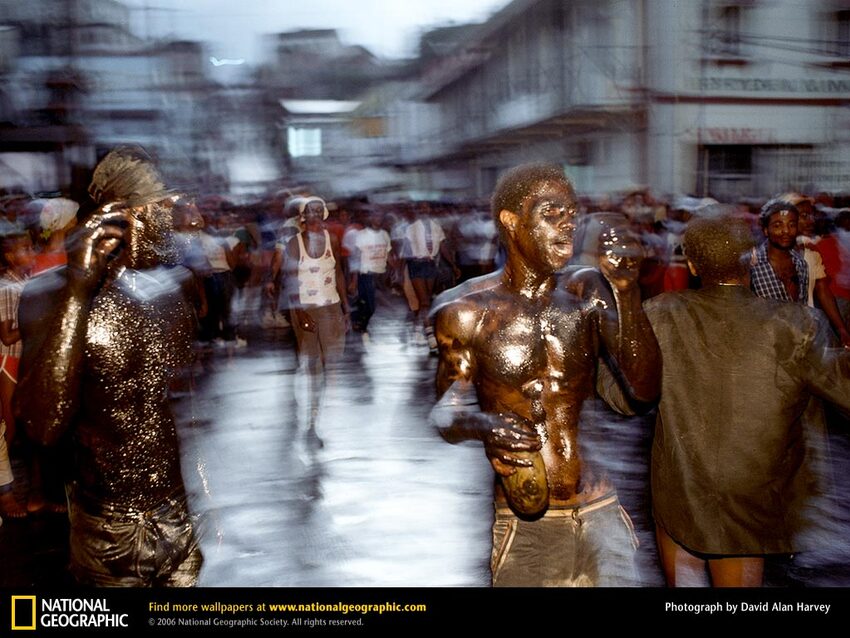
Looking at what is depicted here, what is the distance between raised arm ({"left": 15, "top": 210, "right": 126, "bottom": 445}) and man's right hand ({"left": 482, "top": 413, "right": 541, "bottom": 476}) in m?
1.23

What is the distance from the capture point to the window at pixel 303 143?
48.8m

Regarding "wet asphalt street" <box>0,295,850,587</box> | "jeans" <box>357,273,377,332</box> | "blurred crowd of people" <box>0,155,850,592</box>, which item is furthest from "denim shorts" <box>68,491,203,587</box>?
"jeans" <box>357,273,377,332</box>

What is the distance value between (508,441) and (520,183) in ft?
3.09

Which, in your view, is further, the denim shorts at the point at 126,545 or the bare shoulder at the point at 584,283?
the bare shoulder at the point at 584,283

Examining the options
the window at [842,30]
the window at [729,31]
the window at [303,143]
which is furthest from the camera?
the window at [303,143]

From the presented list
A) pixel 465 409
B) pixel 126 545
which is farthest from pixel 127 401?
pixel 465 409

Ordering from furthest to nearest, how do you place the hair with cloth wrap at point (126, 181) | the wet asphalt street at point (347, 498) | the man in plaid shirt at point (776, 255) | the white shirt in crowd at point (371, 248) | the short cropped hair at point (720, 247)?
the white shirt in crowd at point (371, 248)
the man in plaid shirt at point (776, 255)
the wet asphalt street at point (347, 498)
the short cropped hair at point (720, 247)
the hair with cloth wrap at point (126, 181)

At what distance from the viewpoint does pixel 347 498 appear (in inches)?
265

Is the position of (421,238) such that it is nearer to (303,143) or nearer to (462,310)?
(462,310)

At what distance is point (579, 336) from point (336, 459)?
4697mm

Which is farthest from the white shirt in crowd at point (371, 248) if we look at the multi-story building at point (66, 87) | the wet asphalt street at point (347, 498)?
the wet asphalt street at point (347, 498)

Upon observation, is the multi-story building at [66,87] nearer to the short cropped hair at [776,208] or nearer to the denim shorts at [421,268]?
the denim shorts at [421,268]

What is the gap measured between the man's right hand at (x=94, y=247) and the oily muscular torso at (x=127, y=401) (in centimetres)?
21

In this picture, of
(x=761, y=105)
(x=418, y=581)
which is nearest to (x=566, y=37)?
(x=761, y=105)
